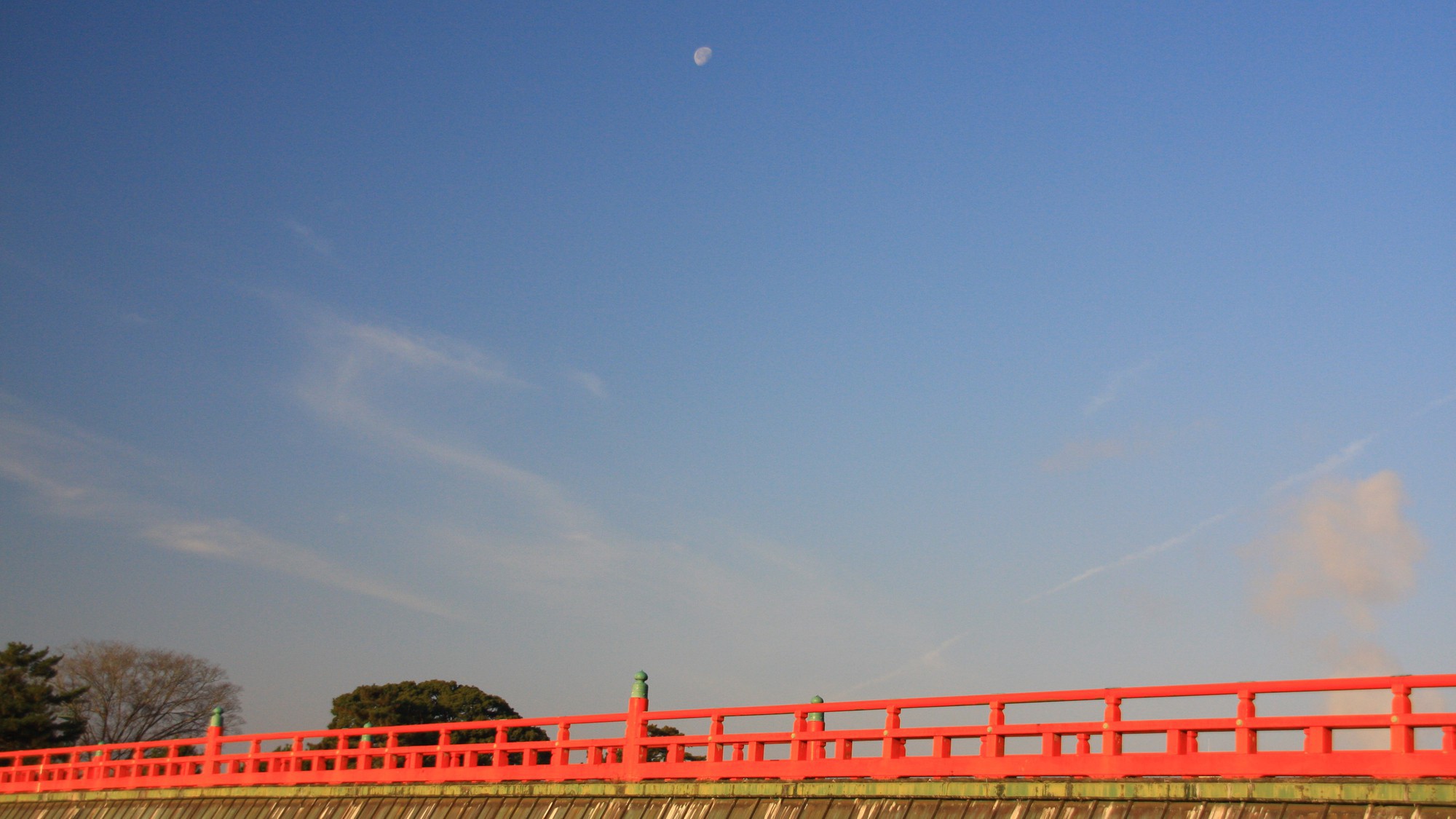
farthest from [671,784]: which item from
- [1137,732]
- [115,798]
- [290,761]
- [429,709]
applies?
[429,709]

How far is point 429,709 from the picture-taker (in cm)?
7000

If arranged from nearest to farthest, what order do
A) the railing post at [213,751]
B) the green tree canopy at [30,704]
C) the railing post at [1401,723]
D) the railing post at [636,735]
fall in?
the railing post at [1401,723]
the railing post at [636,735]
the railing post at [213,751]
the green tree canopy at [30,704]

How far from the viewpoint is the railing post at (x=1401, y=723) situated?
11734 millimetres

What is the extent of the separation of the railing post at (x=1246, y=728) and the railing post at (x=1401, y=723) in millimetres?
1227

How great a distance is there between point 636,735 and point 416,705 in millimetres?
54119

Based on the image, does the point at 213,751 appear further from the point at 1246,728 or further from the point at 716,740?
the point at 1246,728

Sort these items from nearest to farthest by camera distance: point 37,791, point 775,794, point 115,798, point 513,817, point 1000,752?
1. point 1000,752
2. point 775,794
3. point 513,817
4. point 115,798
5. point 37,791

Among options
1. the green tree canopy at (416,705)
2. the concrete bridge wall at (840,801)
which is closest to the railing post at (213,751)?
the concrete bridge wall at (840,801)

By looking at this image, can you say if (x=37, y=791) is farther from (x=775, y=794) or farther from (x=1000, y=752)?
(x=1000, y=752)

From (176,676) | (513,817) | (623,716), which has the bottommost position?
(513,817)

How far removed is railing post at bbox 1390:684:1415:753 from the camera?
38.5ft

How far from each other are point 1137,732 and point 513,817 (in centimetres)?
946

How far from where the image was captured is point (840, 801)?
15.8 meters

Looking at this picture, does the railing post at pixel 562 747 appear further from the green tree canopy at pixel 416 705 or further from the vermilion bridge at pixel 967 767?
the green tree canopy at pixel 416 705
